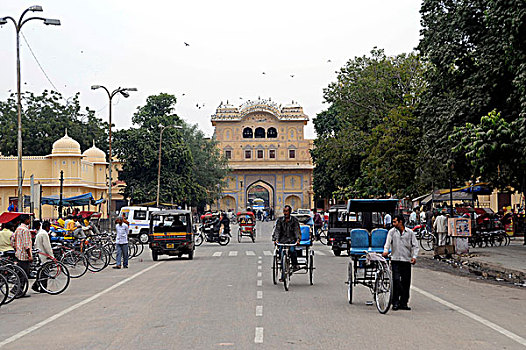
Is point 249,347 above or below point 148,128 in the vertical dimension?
below

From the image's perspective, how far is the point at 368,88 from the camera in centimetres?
4209

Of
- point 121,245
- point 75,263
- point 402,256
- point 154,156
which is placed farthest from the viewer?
point 154,156

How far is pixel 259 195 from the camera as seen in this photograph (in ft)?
457

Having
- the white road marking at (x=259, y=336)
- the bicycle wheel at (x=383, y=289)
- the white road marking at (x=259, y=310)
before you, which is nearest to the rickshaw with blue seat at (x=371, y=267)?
the bicycle wheel at (x=383, y=289)

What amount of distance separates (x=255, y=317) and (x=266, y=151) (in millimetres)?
87991

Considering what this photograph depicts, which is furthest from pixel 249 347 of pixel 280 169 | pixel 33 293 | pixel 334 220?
pixel 280 169

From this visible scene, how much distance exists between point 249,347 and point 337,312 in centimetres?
334

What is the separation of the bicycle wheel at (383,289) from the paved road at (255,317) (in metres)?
0.16

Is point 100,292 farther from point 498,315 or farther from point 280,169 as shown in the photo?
point 280,169

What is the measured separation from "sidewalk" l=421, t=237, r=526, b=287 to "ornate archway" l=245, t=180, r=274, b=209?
73.3 m

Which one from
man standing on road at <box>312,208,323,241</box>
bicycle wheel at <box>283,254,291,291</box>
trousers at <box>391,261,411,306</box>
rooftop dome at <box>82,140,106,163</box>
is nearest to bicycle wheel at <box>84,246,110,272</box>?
bicycle wheel at <box>283,254,291,291</box>

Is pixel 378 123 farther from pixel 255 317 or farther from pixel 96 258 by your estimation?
pixel 255 317

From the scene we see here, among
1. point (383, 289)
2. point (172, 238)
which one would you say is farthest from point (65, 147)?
point (383, 289)

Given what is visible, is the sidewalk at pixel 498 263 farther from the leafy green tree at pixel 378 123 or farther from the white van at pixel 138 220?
the white van at pixel 138 220
